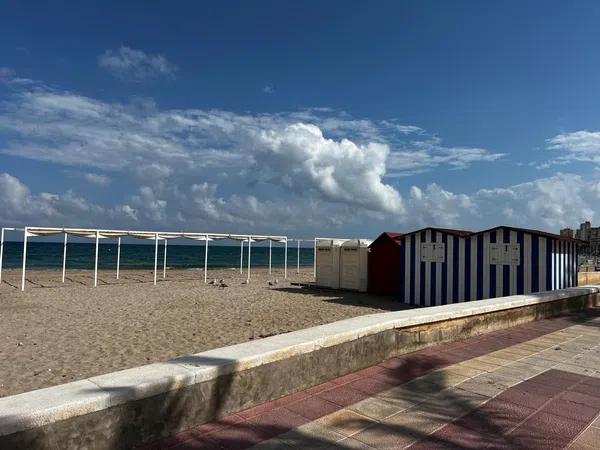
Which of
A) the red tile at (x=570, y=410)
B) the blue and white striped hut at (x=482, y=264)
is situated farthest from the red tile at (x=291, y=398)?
the blue and white striped hut at (x=482, y=264)

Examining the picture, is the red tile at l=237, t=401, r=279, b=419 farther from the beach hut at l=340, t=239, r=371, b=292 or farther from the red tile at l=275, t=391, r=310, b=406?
the beach hut at l=340, t=239, r=371, b=292

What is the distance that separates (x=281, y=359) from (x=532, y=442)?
165cm

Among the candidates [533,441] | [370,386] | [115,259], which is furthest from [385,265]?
[115,259]

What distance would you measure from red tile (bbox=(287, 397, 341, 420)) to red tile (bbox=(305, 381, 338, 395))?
11 cm

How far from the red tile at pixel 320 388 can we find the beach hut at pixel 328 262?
539 inches

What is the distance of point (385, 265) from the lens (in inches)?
621

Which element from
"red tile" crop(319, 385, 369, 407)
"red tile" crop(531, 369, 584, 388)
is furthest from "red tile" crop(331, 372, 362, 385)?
"red tile" crop(531, 369, 584, 388)

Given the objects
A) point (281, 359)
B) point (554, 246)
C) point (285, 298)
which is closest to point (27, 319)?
point (285, 298)

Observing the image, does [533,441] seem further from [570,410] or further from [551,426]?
[570,410]

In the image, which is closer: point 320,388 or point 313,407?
point 313,407

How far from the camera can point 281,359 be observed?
3.21 m

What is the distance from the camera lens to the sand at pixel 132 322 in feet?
21.4

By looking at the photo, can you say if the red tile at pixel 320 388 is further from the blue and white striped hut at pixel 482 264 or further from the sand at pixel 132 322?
the blue and white striped hut at pixel 482 264

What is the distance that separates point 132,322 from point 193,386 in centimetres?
814
